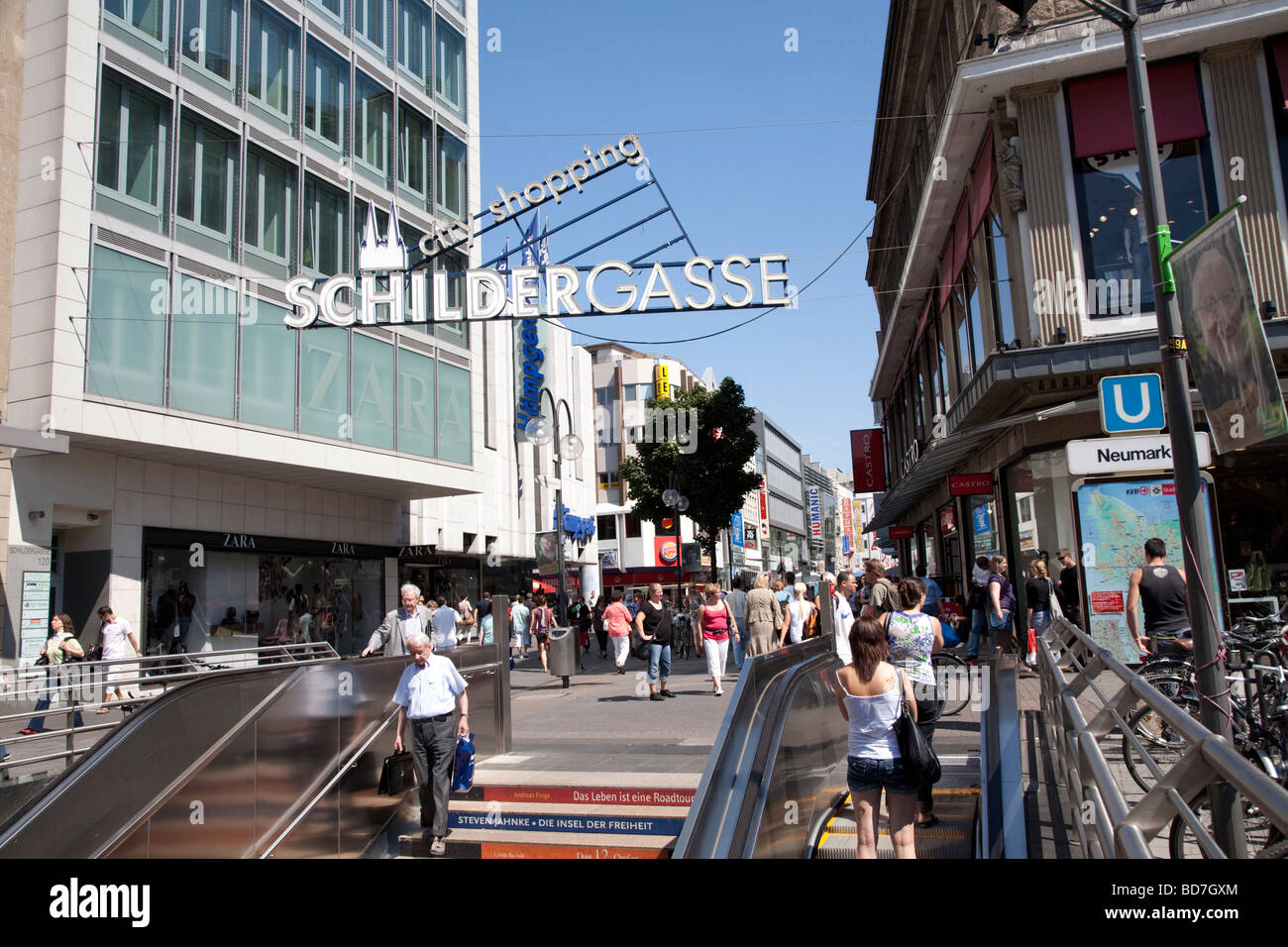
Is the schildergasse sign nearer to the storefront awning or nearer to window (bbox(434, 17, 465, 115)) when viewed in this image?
the storefront awning

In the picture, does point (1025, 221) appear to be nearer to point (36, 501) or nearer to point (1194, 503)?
point (1194, 503)

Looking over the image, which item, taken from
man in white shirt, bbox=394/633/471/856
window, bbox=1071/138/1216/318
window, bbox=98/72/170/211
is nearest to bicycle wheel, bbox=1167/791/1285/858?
man in white shirt, bbox=394/633/471/856

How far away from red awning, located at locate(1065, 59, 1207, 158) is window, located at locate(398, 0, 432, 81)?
1841cm

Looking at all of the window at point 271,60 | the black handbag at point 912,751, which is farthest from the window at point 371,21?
the black handbag at point 912,751

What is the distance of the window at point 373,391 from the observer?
→ 23953mm

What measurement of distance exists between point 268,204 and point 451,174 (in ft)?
24.6

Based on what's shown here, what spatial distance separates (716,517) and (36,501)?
30033 millimetres

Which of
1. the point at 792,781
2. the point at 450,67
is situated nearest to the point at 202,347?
the point at 450,67

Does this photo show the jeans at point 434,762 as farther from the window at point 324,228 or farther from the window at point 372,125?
the window at point 372,125

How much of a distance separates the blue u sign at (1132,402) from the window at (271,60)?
67.9 ft

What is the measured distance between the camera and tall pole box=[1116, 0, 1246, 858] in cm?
A: 616

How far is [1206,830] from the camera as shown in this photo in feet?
8.57

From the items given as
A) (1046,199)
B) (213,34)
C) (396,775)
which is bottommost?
(396,775)

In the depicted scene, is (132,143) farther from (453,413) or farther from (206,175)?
(453,413)
